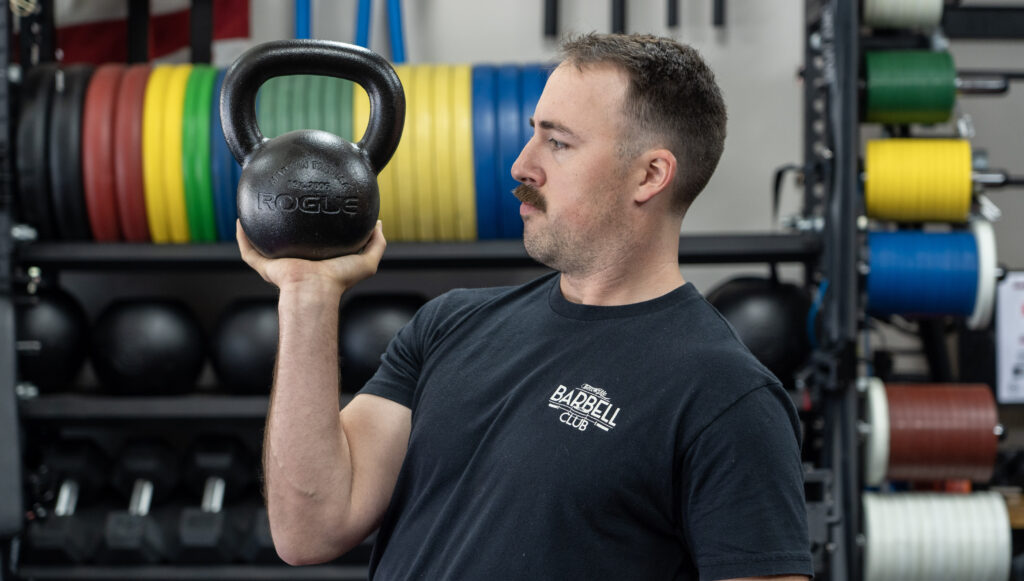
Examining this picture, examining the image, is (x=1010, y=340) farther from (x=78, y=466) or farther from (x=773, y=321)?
(x=78, y=466)

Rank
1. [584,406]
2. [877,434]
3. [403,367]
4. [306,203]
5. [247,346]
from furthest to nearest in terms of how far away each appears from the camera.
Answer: [247,346] → [877,434] → [403,367] → [584,406] → [306,203]

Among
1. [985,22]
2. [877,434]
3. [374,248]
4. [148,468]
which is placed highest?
[985,22]

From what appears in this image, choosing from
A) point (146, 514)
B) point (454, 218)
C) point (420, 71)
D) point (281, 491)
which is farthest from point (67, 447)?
point (281, 491)

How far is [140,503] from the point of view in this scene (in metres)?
2.87

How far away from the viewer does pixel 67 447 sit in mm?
2898

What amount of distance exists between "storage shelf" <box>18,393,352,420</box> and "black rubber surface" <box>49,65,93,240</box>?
0.52 m

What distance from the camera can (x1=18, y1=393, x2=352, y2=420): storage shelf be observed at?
2.80 meters

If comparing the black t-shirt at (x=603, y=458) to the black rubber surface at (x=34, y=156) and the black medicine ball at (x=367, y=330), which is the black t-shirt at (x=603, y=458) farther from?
the black rubber surface at (x=34, y=156)

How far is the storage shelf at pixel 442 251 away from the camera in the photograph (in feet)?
9.14

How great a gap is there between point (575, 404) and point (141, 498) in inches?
87.4

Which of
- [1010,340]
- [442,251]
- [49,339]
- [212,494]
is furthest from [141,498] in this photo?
[1010,340]

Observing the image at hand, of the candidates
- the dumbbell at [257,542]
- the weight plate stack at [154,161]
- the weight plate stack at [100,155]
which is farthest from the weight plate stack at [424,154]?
the dumbbell at [257,542]

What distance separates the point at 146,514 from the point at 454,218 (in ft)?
4.17

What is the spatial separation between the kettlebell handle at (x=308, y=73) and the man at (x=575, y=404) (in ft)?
0.36
